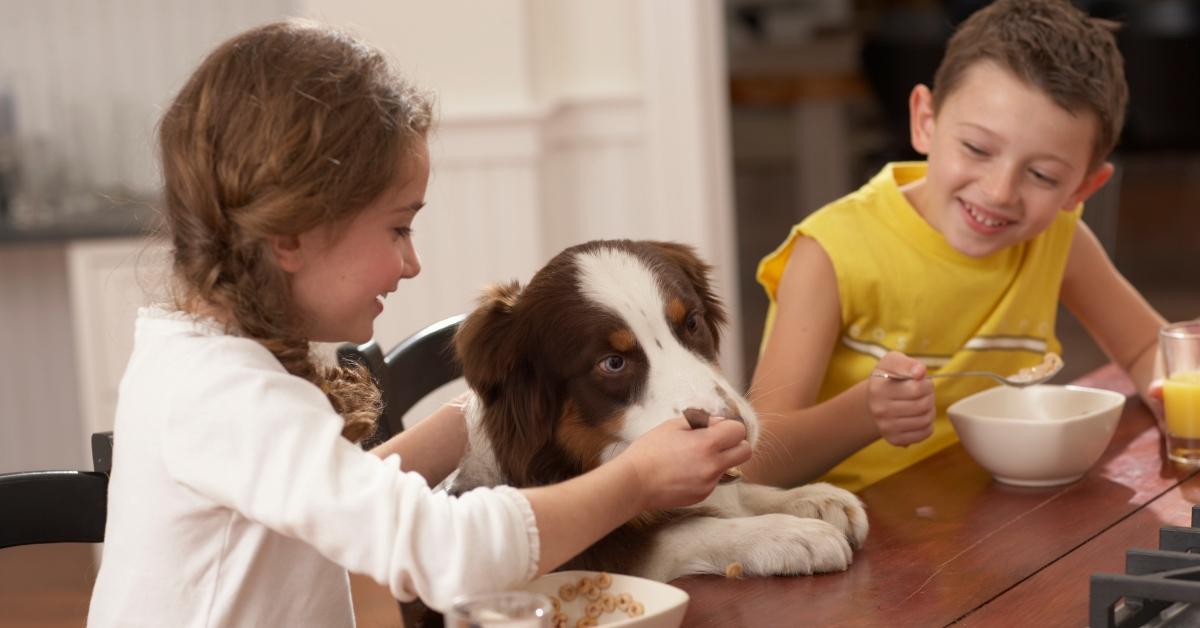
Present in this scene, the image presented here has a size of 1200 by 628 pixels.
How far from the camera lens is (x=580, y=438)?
1.44 metres

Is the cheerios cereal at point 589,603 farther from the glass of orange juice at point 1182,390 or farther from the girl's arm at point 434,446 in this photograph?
the glass of orange juice at point 1182,390

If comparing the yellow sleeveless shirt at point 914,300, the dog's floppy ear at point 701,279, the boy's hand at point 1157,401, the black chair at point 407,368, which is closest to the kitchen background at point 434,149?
the black chair at point 407,368

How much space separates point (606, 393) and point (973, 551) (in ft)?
1.33

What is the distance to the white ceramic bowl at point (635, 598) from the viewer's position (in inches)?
44.4

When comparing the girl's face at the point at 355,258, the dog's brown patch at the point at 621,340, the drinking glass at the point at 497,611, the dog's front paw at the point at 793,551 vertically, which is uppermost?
the girl's face at the point at 355,258

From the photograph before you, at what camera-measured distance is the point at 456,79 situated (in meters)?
3.68

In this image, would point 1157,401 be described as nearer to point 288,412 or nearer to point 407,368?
point 407,368

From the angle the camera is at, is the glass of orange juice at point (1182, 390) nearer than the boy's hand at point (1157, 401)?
Yes

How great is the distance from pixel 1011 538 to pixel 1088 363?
12.4ft

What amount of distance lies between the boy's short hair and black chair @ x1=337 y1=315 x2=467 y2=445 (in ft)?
2.67

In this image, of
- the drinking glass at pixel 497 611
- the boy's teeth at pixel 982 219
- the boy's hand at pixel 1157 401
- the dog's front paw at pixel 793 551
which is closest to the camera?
the drinking glass at pixel 497 611

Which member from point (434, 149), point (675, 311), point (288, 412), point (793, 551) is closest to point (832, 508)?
point (793, 551)

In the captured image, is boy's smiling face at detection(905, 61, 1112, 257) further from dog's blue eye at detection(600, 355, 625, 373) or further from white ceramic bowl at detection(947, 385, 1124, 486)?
dog's blue eye at detection(600, 355, 625, 373)

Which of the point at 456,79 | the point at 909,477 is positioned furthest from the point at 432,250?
the point at 909,477
